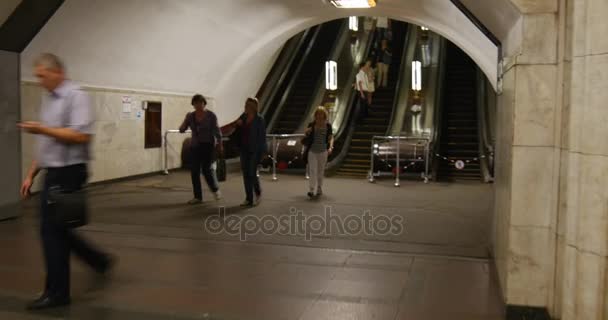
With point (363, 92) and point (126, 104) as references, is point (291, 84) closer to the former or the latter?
point (363, 92)

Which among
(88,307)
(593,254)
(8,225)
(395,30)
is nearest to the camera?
(593,254)

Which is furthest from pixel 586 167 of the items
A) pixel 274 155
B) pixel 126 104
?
pixel 126 104

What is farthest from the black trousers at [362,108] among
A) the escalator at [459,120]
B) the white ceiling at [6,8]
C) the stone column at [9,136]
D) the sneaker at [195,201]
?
the white ceiling at [6,8]

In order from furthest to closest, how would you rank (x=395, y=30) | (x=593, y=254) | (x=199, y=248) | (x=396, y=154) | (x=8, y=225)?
(x=395, y=30)
(x=396, y=154)
(x=8, y=225)
(x=199, y=248)
(x=593, y=254)

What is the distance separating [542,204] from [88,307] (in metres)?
3.14

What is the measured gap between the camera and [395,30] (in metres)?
21.1

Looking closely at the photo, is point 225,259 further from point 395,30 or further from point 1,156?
point 395,30

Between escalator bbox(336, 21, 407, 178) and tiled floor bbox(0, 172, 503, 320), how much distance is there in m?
4.73

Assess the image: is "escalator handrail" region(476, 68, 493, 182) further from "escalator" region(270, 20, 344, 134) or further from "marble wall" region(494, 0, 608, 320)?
"marble wall" region(494, 0, 608, 320)

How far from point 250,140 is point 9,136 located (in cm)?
302

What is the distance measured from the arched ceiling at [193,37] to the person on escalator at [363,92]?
5.68 ft

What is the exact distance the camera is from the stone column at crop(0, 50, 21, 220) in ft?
22.7

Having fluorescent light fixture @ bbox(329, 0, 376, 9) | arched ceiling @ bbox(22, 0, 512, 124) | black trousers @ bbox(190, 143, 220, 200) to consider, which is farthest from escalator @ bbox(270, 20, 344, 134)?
black trousers @ bbox(190, 143, 220, 200)

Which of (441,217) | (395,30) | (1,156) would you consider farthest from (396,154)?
(395,30)
